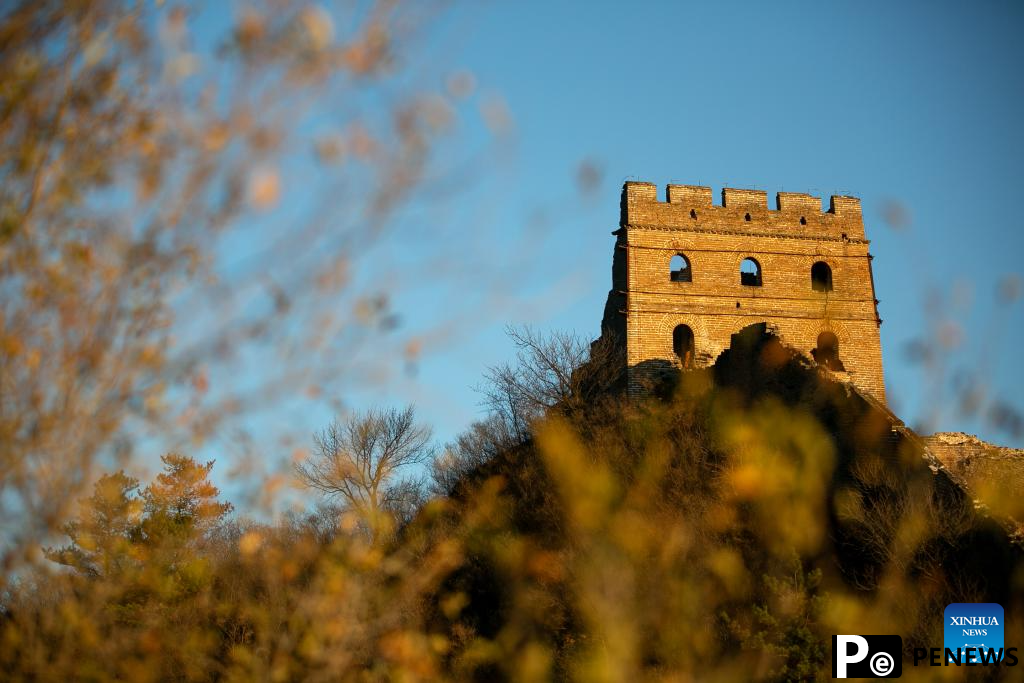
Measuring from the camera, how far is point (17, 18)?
488 cm

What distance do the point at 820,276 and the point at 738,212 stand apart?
2.93m

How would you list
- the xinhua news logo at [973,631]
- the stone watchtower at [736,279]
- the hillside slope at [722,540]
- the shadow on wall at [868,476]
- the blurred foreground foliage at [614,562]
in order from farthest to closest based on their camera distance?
the stone watchtower at [736,279] < the shadow on wall at [868,476] < the hillside slope at [722,540] < the xinhua news logo at [973,631] < the blurred foreground foliage at [614,562]

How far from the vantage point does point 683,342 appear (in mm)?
24500

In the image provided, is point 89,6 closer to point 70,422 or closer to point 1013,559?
point 70,422

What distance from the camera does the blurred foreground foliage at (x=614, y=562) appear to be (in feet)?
30.5

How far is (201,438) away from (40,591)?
174 centimetres

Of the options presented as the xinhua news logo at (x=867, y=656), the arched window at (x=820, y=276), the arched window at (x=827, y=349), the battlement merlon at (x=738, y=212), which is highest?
the battlement merlon at (x=738, y=212)

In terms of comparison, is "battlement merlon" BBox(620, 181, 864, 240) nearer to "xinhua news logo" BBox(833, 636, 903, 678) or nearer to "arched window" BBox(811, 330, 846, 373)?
"arched window" BBox(811, 330, 846, 373)

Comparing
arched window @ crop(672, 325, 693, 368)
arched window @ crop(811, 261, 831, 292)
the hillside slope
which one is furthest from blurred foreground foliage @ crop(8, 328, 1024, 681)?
arched window @ crop(811, 261, 831, 292)

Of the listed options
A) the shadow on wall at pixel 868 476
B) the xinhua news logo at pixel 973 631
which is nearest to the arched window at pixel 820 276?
the shadow on wall at pixel 868 476

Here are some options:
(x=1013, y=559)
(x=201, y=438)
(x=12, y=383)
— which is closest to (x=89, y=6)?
(x=12, y=383)

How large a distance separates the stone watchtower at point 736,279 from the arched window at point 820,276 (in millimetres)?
33

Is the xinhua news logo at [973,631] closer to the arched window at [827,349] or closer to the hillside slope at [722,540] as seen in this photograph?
the hillside slope at [722,540]

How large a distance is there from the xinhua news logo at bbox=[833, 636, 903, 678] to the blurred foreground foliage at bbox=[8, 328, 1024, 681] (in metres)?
0.21
